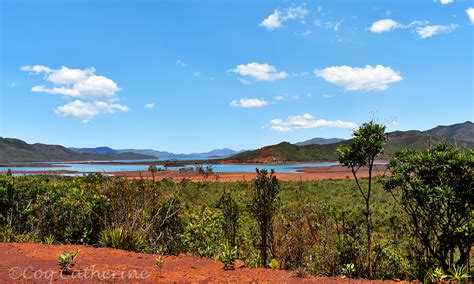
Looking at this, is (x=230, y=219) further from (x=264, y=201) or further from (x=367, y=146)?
(x=367, y=146)

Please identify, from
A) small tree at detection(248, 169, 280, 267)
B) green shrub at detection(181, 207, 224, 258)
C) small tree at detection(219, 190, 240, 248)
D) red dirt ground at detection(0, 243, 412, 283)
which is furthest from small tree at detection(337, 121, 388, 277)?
green shrub at detection(181, 207, 224, 258)

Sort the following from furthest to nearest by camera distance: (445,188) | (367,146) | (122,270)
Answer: (367,146), (122,270), (445,188)

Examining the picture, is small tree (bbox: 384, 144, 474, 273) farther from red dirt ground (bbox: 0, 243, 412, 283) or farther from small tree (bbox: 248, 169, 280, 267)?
small tree (bbox: 248, 169, 280, 267)

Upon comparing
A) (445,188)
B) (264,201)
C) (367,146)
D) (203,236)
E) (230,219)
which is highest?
(367,146)

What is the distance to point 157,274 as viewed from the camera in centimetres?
542

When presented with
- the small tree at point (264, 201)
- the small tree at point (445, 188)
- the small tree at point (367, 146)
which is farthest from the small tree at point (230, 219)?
the small tree at point (445, 188)

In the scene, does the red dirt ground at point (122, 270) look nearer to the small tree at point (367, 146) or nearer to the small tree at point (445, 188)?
the small tree at point (445, 188)

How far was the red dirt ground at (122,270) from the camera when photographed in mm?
5184

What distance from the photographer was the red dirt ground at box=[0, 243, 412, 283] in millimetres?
5184

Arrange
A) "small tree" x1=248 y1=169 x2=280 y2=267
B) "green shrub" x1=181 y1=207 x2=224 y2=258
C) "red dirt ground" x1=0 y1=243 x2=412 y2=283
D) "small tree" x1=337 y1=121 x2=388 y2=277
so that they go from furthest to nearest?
"green shrub" x1=181 y1=207 x2=224 y2=258, "small tree" x1=248 y1=169 x2=280 y2=267, "small tree" x1=337 y1=121 x2=388 y2=277, "red dirt ground" x1=0 y1=243 x2=412 y2=283

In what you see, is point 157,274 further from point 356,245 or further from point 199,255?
point 356,245

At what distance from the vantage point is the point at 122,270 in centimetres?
550

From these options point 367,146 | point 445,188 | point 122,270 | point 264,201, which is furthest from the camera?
point 264,201

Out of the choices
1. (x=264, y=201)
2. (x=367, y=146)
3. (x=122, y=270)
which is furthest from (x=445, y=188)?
(x=122, y=270)
